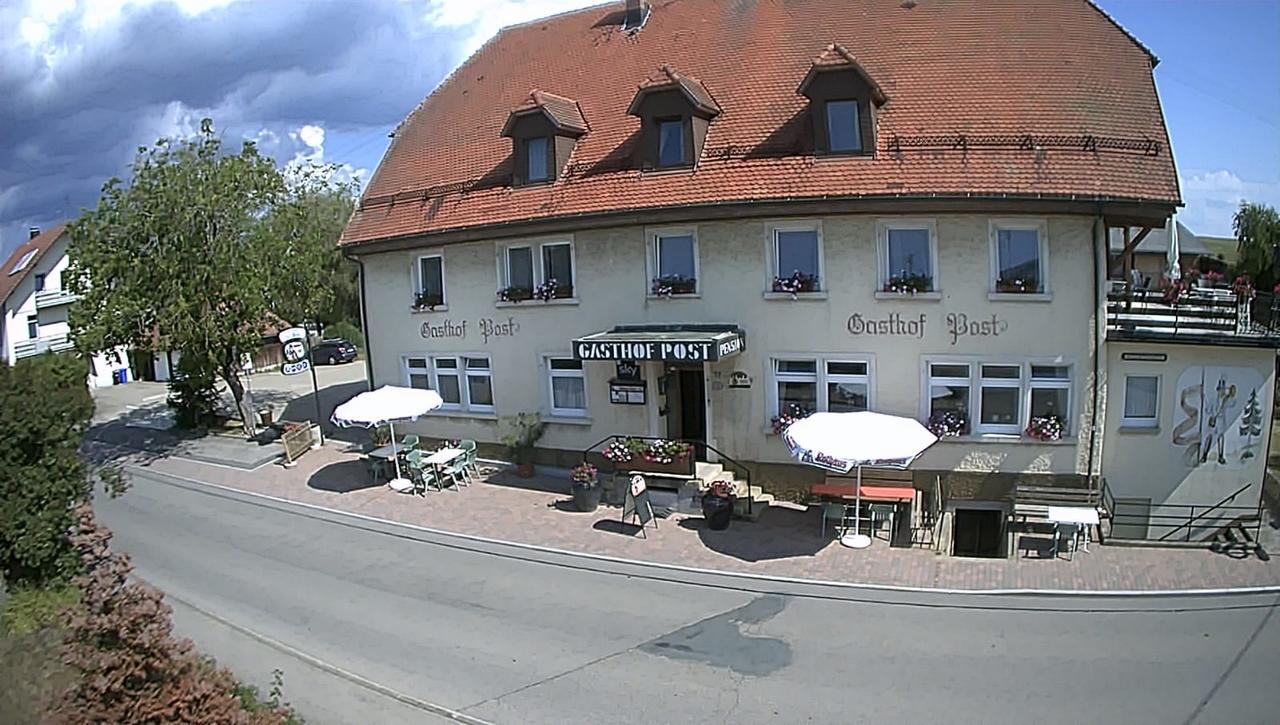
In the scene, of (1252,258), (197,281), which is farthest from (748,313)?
(1252,258)

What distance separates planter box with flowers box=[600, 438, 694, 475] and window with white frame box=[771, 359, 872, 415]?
2.16m

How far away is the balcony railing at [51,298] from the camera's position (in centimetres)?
4412

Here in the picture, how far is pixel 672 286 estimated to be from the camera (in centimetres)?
1753

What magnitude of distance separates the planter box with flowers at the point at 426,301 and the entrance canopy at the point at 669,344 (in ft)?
17.1

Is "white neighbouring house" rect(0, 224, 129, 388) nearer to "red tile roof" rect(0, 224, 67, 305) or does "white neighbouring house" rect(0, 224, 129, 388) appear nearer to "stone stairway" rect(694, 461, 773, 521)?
"red tile roof" rect(0, 224, 67, 305)

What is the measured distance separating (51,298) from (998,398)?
48029mm

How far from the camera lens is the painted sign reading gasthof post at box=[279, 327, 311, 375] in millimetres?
23000

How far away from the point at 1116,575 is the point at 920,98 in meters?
9.71

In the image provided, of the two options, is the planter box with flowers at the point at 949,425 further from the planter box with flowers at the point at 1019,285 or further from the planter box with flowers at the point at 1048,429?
the planter box with flowers at the point at 1019,285

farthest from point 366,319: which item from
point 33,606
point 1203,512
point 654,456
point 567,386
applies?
point 1203,512

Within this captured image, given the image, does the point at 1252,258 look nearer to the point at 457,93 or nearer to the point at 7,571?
the point at 457,93

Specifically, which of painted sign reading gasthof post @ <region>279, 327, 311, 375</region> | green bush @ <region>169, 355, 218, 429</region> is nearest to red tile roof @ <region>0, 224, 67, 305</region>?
green bush @ <region>169, 355, 218, 429</region>

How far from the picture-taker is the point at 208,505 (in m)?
18.9

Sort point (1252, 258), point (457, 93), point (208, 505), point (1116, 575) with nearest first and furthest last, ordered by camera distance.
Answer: point (1116, 575), point (208, 505), point (457, 93), point (1252, 258)
